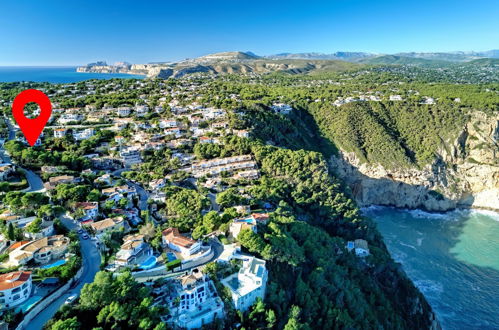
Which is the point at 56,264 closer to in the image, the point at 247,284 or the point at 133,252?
the point at 133,252

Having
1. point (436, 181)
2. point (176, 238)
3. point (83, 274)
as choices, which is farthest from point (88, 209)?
point (436, 181)

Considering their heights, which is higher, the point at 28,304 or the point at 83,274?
the point at 28,304

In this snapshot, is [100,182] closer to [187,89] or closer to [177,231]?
[177,231]

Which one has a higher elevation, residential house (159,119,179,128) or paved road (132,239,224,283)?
residential house (159,119,179,128)

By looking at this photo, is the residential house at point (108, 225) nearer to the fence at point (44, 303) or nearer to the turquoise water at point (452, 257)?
the fence at point (44, 303)

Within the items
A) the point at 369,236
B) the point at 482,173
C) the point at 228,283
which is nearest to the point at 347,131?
the point at 482,173

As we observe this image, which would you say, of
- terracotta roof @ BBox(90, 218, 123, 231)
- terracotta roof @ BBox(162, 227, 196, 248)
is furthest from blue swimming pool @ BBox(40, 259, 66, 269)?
terracotta roof @ BBox(162, 227, 196, 248)

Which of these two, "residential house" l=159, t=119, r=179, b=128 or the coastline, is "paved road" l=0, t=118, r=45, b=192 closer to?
"residential house" l=159, t=119, r=179, b=128
